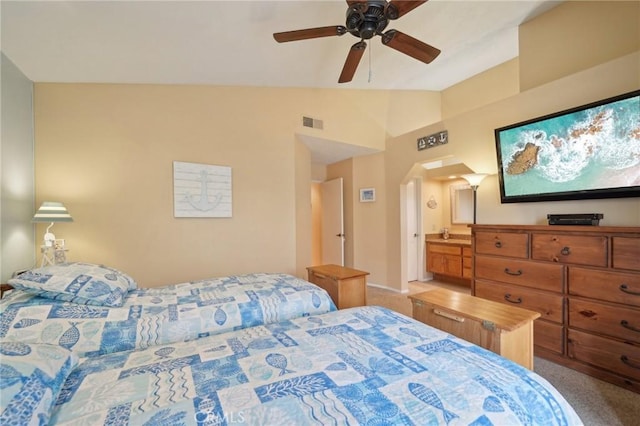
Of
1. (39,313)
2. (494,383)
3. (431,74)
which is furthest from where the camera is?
(431,74)

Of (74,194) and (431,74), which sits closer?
(74,194)

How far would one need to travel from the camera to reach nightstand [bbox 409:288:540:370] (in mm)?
1513

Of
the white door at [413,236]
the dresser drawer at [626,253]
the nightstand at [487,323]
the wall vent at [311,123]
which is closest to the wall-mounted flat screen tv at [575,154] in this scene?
the dresser drawer at [626,253]

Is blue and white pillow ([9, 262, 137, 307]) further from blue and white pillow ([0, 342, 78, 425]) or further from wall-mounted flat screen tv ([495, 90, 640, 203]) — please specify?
wall-mounted flat screen tv ([495, 90, 640, 203])

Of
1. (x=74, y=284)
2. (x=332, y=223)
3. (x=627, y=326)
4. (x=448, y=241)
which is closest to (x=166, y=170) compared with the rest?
(x=74, y=284)

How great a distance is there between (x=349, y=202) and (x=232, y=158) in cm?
254

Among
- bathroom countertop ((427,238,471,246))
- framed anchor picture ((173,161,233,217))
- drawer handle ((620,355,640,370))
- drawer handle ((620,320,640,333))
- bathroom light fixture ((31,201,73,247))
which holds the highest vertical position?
framed anchor picture ((173,161,233,217))

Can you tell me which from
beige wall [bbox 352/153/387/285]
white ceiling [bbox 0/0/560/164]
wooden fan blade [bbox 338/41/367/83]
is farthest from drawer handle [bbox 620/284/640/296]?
beige wall [bbox 352/153/387/285]

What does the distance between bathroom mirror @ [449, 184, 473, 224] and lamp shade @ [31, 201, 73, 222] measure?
5.52 meters

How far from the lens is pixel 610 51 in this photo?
8.11 ft

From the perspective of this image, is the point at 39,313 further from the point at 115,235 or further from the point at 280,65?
the point at 280,65

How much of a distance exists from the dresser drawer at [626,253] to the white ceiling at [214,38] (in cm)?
232

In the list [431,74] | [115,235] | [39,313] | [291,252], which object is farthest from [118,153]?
[431,74]

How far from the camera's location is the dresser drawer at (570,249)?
201 cm
